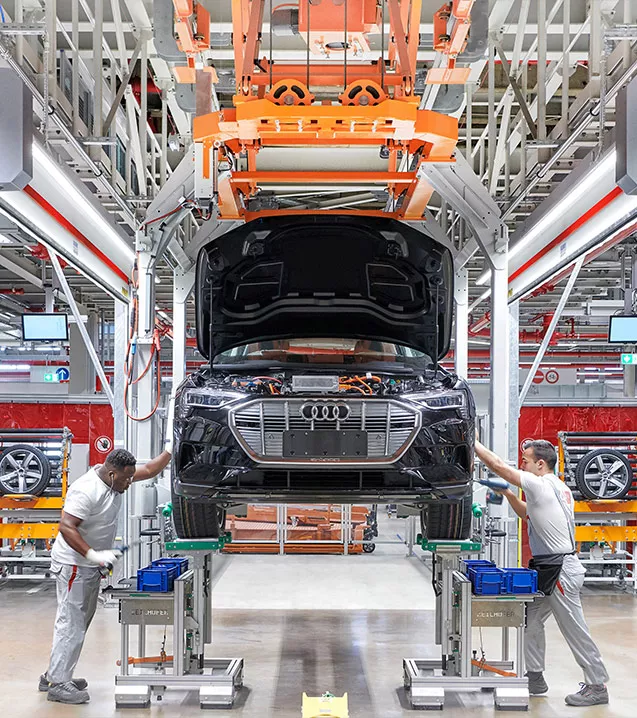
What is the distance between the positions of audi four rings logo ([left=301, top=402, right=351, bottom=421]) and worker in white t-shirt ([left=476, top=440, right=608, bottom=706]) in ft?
4.63

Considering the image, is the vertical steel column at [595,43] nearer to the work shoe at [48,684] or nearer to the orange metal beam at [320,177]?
the orange metal beam at [320,177]

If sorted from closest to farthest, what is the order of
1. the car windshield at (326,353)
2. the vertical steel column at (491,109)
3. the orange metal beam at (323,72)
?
the orange metal beam at (323,72), the car windshield at (326,353), the vertical steel column at (491,109)

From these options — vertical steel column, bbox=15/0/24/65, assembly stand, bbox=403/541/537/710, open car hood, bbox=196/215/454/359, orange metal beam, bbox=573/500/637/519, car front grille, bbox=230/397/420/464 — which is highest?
vertical steel column, bbox=15/0/24/65

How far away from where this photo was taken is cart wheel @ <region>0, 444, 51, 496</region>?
9.10m

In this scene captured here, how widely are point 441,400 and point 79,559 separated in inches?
102

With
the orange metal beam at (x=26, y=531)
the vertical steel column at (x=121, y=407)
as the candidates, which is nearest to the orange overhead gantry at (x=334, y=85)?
the vertical steel column at (x=121, y=407)

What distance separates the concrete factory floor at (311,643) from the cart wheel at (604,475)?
3.77 feet

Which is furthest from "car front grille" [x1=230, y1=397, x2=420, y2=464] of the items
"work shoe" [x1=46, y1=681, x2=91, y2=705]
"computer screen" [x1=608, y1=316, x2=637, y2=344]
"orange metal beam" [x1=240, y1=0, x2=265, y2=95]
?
"computer screen" [x1=608, y1=316, x2=637, y2=344]

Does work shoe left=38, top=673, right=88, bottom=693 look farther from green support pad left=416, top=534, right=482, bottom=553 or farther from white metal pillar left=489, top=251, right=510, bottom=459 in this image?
white metal pillar left=489, top=251, right=510, bottom=459

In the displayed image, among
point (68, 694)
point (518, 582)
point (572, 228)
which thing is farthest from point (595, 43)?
point (68, 694)

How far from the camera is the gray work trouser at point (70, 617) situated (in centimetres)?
541

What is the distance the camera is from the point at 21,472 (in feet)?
30.1

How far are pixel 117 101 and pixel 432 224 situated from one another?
2.62m

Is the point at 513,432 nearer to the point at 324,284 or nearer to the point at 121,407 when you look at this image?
the point at 324,284
